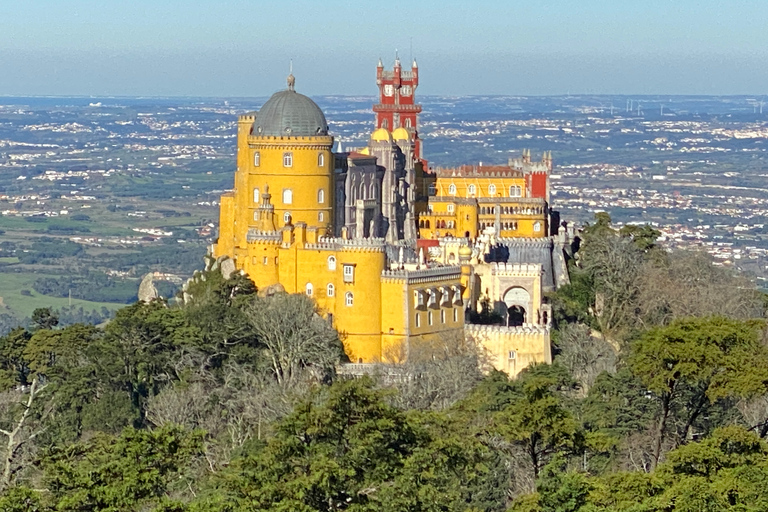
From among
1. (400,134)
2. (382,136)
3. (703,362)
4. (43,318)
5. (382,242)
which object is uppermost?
(382,136)

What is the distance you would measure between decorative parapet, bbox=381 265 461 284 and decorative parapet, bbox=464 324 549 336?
7.83 ft

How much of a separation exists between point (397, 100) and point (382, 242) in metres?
32.5

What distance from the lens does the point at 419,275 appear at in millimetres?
77562

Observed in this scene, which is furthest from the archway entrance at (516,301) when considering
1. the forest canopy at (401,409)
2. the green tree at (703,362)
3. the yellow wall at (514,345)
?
the green tree at (703,362)

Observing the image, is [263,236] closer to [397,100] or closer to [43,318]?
[43,318]

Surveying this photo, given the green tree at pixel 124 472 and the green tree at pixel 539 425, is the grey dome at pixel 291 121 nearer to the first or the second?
the green tree at pixel 539 425

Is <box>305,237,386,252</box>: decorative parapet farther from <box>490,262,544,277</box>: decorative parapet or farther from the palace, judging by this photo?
<box>490,262,544,277</box>: decorative parapet

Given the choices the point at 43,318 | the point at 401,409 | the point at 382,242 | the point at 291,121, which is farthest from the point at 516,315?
the point at 401,409

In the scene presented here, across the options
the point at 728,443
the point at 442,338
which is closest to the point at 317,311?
the point at 442,338

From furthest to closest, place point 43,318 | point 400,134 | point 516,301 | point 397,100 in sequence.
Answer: point 397,100 < point 400,134 < point 43,318 < point 516,301

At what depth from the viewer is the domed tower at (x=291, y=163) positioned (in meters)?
83.9

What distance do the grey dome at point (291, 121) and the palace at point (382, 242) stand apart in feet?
0.20

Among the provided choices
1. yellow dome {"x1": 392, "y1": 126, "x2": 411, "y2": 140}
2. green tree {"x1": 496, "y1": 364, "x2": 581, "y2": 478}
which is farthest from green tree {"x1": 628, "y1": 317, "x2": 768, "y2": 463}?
yellow dome {"x1": 392, "y1": 126, "x2": 411, "y2": 140}

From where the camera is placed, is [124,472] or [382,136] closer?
[124,472]
